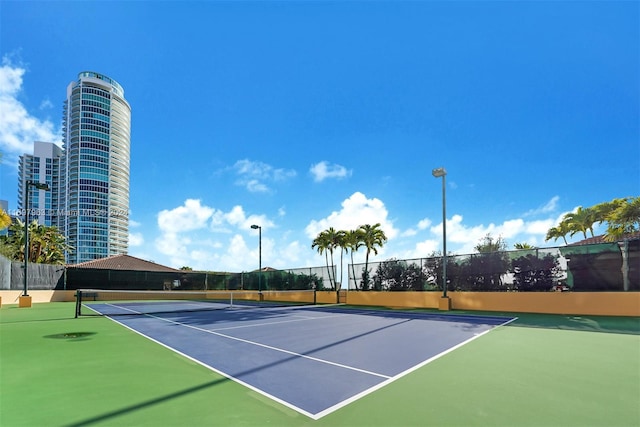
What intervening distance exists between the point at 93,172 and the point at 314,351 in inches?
6036

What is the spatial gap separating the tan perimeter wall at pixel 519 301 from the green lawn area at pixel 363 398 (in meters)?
7.69

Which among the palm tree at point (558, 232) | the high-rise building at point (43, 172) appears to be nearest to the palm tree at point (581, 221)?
the palm tree at point (558, 232)

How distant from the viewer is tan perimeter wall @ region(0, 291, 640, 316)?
45.3 feet

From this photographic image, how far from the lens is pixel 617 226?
2200cm

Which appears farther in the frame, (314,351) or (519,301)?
(519,301)

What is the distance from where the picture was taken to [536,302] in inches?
619

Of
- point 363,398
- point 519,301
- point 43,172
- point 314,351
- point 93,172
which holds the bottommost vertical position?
point 519,301

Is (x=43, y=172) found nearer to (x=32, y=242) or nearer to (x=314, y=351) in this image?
(x=32, y=242)

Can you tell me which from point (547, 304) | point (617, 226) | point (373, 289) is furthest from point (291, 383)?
point (617, 226)

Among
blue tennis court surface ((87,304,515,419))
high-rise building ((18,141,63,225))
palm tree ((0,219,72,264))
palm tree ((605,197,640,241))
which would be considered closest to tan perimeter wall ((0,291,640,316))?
blue tennis court surface ((87,304,515,419))

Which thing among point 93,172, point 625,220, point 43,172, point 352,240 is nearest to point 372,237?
point 352,240

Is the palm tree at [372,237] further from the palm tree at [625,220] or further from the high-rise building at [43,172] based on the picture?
the high-rise building at [43,172]

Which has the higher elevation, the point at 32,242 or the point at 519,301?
the point at 32,242

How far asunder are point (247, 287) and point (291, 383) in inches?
1244
